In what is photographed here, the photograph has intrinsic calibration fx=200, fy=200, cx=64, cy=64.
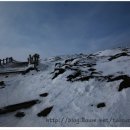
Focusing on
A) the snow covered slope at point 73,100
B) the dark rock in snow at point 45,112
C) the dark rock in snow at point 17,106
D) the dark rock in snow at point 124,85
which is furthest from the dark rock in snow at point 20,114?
→ the dark rock in snow at point 124,85

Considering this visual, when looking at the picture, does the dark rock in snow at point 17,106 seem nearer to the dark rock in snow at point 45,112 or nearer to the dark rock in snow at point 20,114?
the dark rock in snow at point 20,114

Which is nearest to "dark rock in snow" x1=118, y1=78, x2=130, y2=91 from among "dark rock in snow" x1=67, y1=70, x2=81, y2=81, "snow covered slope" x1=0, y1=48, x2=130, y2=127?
"snow covered slope" x1=0, y1=48, x2=130, y2=127

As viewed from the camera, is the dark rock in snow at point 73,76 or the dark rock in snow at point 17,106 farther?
the dark rock in snow at point 73,76

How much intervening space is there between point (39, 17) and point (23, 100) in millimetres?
3156

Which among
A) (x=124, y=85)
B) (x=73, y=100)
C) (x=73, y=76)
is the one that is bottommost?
(x=73, y=100)

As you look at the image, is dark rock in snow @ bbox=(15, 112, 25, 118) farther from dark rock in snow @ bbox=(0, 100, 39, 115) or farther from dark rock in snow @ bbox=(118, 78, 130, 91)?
dark rock in snow @ bbox=(118, 78, 130, 91)

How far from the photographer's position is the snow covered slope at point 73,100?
5.30 m

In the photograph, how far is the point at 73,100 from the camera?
19.8 ft

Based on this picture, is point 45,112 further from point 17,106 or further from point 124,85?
point 124,85

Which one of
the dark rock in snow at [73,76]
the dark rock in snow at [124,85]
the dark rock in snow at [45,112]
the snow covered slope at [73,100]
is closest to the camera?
the snow covered slope at [73,100]

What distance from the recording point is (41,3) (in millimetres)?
7051

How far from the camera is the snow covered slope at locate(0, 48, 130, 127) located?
17.4 ft

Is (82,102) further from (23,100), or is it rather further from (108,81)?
(23,100)

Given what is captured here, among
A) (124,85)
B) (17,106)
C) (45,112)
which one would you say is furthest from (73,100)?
(17,106)
